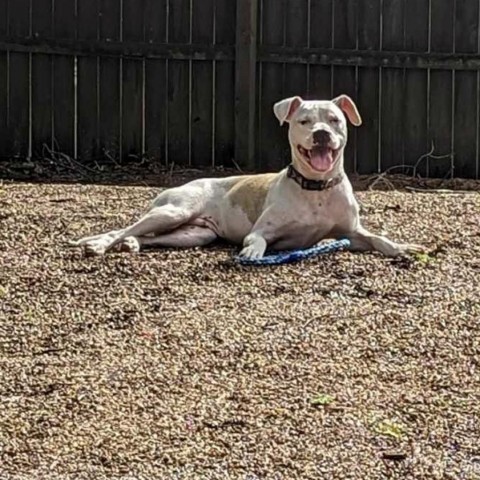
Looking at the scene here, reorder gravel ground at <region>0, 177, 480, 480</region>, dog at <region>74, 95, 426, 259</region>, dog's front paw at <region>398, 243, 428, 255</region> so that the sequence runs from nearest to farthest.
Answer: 1. gravel ground at <region>0, 177, 480, 480</region>
2. dog's front paw at <region>398, 243, 428, 255</region>
3. dog at <region>74, 95, 426, 259</region>

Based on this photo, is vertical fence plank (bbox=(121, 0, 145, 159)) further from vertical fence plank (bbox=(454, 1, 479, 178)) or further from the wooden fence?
vertical fence plank (bbox=(454, 1, 479, 178))

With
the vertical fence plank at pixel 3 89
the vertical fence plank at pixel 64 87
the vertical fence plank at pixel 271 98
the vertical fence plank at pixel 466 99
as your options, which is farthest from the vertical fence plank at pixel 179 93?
the vertical fence plank at pixel 466 99

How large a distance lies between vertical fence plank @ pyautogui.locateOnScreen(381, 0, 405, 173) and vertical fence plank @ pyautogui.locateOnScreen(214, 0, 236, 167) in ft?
4.10

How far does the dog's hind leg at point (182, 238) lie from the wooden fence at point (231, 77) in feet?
10.8

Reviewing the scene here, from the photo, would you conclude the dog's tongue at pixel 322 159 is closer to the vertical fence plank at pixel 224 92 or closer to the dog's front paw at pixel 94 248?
the dog's front paw at pixel 94 248

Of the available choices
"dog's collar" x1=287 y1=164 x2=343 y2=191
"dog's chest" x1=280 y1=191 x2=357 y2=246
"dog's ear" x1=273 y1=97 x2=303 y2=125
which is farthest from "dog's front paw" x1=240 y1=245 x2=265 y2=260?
"dog's ear" x1=273 y1=97 x2=303 y2=125

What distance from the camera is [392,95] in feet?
34.1

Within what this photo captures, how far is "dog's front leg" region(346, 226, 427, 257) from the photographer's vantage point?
658 centimetres

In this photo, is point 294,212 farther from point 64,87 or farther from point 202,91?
point 64,87

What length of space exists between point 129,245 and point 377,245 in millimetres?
1343

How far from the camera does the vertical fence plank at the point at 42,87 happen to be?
34.8ft

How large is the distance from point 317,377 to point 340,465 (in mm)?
812

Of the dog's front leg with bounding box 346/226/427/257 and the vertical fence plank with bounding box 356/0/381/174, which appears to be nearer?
the dog's front leg with bounding box 346/226/427/257

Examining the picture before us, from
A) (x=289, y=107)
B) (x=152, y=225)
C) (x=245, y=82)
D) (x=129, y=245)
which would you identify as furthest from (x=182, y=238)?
(x=245, y=82)
